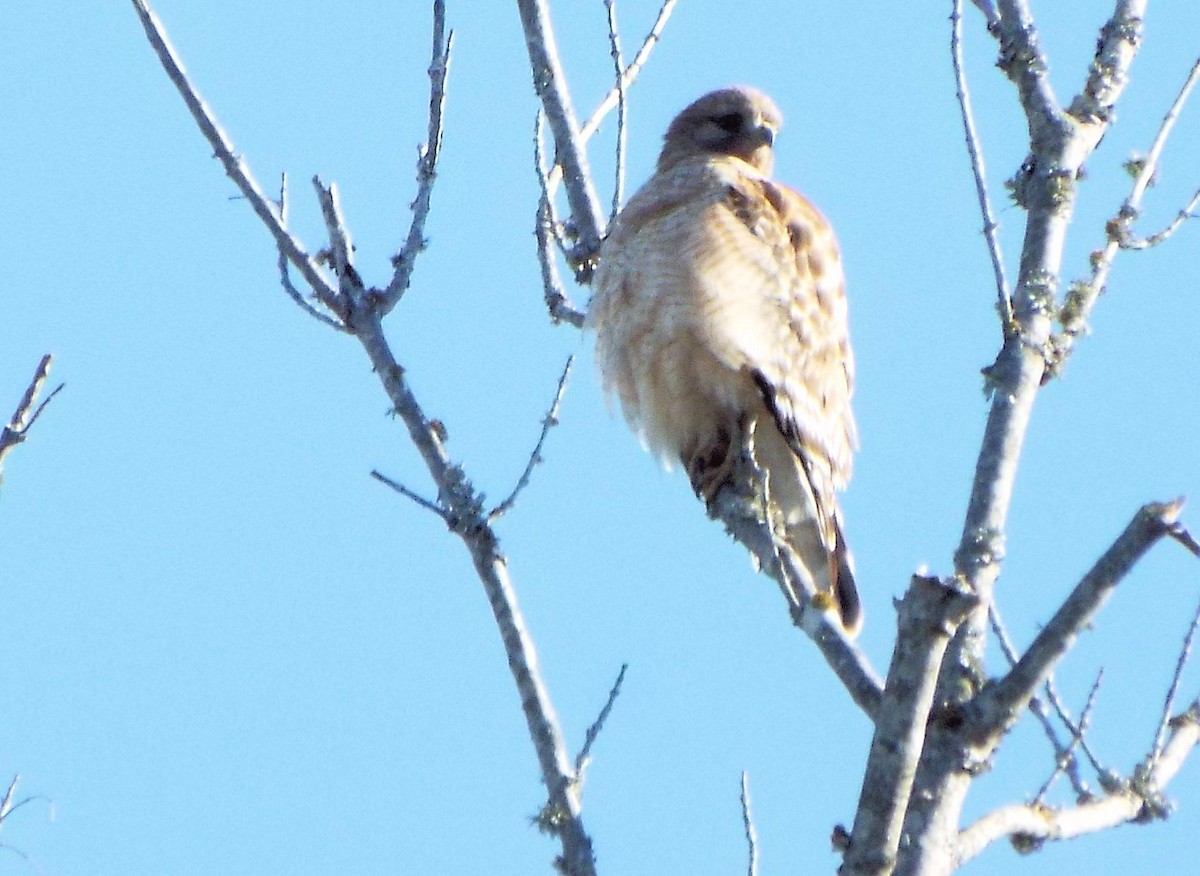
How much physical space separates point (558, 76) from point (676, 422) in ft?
3.14

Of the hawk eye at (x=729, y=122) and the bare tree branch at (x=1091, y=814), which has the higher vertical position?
the hawk eye at (x=729, y=122)

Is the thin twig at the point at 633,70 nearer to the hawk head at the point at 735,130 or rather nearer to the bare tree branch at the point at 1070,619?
the hawk head at the point at 735,130

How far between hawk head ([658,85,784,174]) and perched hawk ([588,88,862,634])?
2.70 feet

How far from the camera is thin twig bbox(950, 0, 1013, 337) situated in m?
3.21

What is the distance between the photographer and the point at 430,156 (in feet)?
12.5

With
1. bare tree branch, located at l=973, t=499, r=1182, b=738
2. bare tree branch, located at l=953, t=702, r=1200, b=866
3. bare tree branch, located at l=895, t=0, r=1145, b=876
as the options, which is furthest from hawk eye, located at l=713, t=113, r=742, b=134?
bare tree branch, located at l=973, t=499, r=1182, b=738

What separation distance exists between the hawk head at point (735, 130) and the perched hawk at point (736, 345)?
2.70 ft

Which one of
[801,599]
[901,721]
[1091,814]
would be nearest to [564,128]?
[801,599]

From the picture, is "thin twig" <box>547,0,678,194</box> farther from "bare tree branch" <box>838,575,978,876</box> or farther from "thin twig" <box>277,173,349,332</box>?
"bare tree branch" <box>838,575,978,876</box>

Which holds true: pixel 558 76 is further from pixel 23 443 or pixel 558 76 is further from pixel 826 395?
pixel 23 443

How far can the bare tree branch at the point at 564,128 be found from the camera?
4.66m

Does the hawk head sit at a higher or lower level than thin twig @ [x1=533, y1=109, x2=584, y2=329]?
higher

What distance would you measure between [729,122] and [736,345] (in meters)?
1.62

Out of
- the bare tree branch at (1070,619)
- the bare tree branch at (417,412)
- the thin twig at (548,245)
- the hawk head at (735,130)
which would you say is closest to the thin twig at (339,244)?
the bare tree branch at (417,412)
